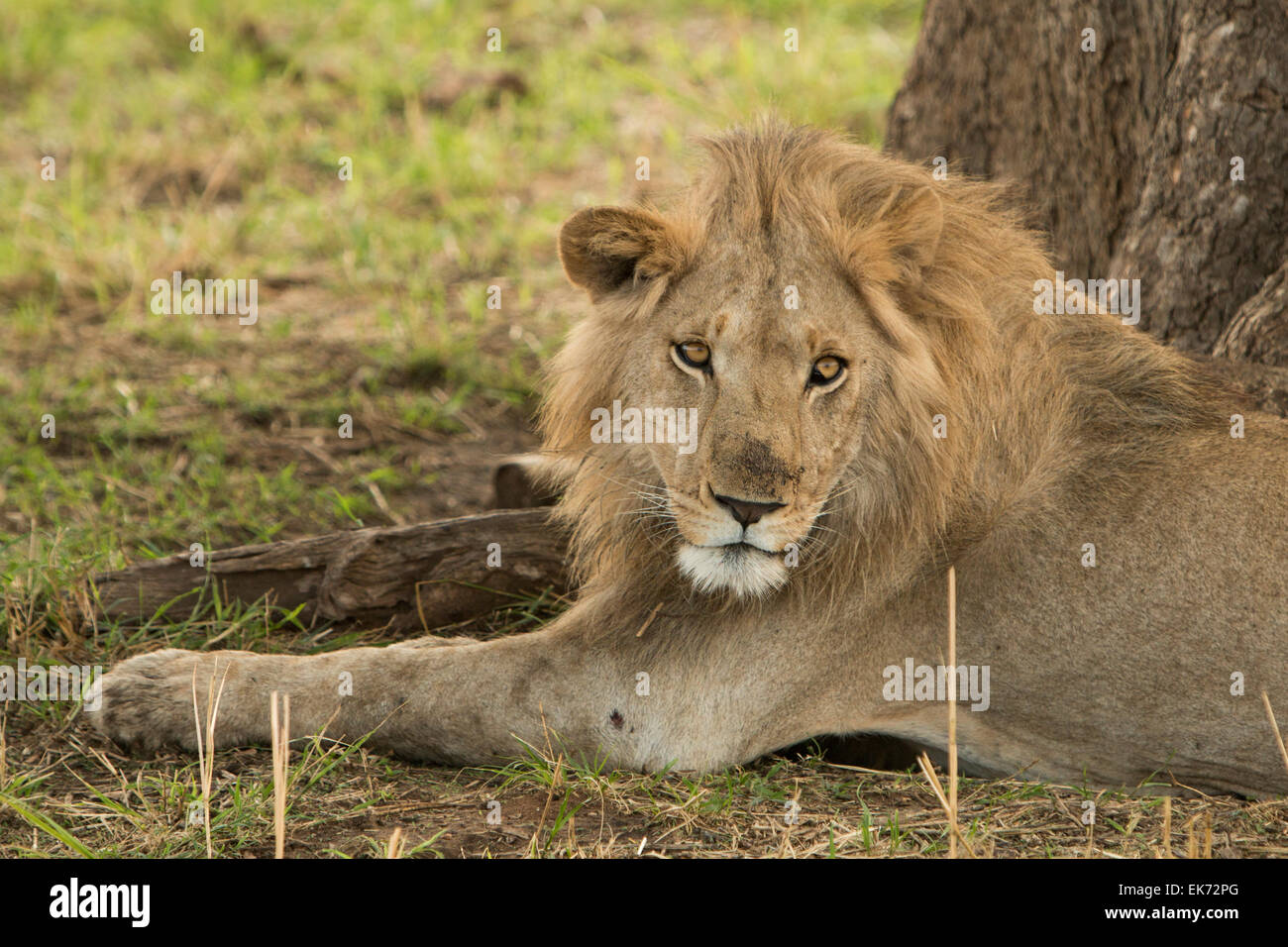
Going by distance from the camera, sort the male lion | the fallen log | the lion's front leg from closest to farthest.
→ the male lion
the lion's front leg
the fallen log

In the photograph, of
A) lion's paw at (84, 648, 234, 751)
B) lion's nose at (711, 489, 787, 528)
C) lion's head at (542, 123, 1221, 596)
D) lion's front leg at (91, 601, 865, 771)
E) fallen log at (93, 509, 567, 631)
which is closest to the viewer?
lion's nose at (711, 489, 787, 528)

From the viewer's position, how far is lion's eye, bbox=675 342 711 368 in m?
3.82

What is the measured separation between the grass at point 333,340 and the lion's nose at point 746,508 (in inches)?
32.2

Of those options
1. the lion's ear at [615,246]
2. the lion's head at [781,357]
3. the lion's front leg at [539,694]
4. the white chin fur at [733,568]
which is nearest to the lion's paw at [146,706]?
the lion's front leg at [539,694]

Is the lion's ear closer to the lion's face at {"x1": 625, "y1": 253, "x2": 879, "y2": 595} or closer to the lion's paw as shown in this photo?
the lion's face at {"x1": 625, "y1": 253, "x2": 879, "y2": 595}

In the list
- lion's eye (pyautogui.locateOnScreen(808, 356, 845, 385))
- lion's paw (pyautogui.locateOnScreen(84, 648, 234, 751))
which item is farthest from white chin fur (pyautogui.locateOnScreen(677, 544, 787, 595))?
lion's paw (pyautogui.locateOnScreen(84, 648, 234, 751))

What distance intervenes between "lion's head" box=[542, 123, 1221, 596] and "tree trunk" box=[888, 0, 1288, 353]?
1201mm

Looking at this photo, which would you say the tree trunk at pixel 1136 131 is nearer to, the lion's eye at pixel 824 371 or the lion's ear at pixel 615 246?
the lion's eye at pixel 824 371

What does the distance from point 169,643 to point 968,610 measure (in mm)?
2611

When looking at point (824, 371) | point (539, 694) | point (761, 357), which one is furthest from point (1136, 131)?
point (539, 694)

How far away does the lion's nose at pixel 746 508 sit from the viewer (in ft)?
11.9

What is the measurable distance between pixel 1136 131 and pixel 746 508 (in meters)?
2.86
